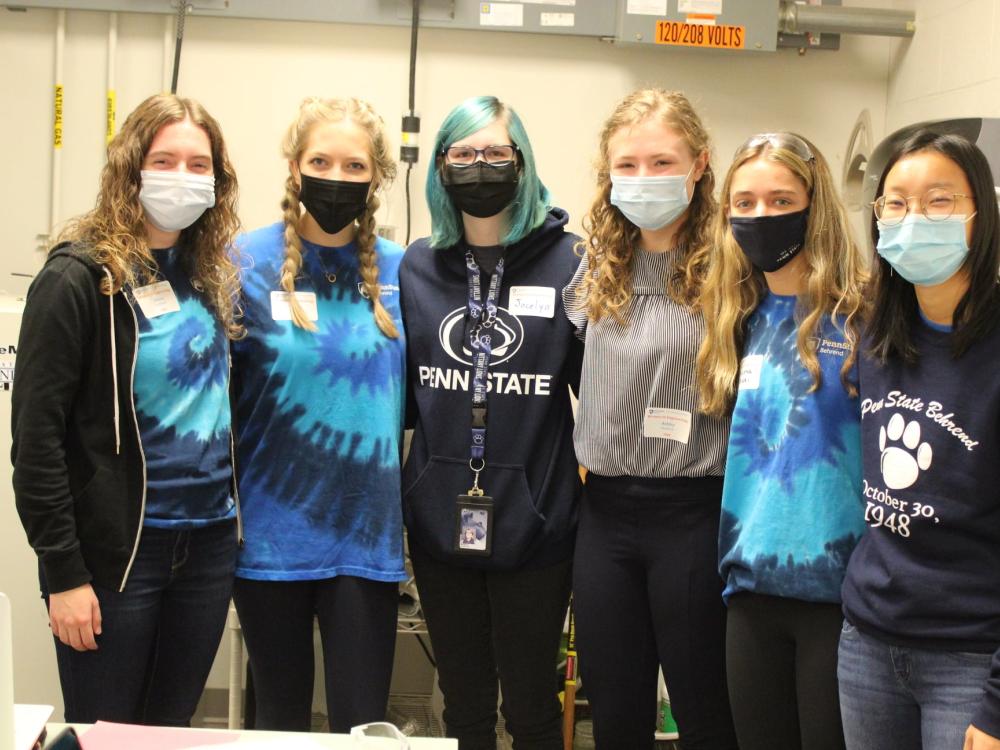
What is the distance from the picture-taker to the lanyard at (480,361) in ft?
6.77

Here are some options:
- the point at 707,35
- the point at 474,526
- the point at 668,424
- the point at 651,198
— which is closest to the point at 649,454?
the point at 668,424

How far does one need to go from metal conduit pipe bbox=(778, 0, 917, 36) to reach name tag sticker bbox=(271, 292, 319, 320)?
2.26 m

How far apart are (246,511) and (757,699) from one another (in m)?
1.09

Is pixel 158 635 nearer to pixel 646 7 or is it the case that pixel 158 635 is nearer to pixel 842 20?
pixel 646 7

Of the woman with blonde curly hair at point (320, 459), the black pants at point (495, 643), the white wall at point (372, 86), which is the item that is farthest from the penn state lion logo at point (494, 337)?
the white wall at point (372, 86)

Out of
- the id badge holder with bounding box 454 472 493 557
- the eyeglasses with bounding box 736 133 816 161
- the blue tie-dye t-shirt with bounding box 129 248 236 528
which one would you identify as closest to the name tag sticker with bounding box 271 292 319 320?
the blue tie-dye t-shirt with bounding box 129 248 236 528

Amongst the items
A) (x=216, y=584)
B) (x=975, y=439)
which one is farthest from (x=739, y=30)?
(x=216, y=584)

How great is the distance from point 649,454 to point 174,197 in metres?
1.06

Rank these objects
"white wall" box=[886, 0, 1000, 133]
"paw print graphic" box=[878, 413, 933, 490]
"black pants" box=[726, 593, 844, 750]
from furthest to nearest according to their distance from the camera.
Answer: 1. "white wall" box=[886, 0, 1000, 133]
2. "black pants" box=[726, 593, 844, 750]
3. "paw print graphic" box=[878, 413, 933, 490]

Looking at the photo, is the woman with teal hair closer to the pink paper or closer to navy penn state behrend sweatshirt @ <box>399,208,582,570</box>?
navy penn state behrend sweatshirt @ <box>399,208,582,570</box>

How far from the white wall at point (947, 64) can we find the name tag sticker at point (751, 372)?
169cm

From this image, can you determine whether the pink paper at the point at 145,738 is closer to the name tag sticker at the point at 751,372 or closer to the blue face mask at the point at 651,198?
the name tag sticker at the point at 751,372

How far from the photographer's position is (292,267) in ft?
6.72

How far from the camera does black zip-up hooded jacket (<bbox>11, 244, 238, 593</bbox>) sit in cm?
174
